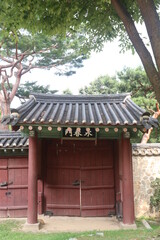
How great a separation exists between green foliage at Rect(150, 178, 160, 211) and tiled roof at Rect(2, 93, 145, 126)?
8.99 ft

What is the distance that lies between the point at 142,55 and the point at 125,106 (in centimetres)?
427

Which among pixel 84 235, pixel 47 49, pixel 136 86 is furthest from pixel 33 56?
pixel 84 235

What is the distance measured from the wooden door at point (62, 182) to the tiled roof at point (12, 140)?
99 cm

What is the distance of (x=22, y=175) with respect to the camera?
846 centimetres

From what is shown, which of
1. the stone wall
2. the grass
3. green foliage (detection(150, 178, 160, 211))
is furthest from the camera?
the stone wall

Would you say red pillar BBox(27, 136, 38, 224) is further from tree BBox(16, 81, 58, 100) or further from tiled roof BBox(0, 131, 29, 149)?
tree BBox(16, 81, 58, 100)

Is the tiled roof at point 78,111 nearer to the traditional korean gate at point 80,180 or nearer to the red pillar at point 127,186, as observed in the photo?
the red pillar at point 127,186

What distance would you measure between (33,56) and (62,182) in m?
9.03

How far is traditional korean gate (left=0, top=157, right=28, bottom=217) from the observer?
27.2 feet

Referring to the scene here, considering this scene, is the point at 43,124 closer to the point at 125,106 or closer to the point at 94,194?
the point at 125,106

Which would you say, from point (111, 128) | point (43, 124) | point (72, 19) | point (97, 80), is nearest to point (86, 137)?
point (111, 128)

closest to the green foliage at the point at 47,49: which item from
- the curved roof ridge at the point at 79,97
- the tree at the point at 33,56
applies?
the tree at the point at 33,56

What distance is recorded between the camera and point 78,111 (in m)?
7.50

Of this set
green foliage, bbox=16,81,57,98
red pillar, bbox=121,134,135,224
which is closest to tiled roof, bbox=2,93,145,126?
red pillar, bbox=121,134,135,224
